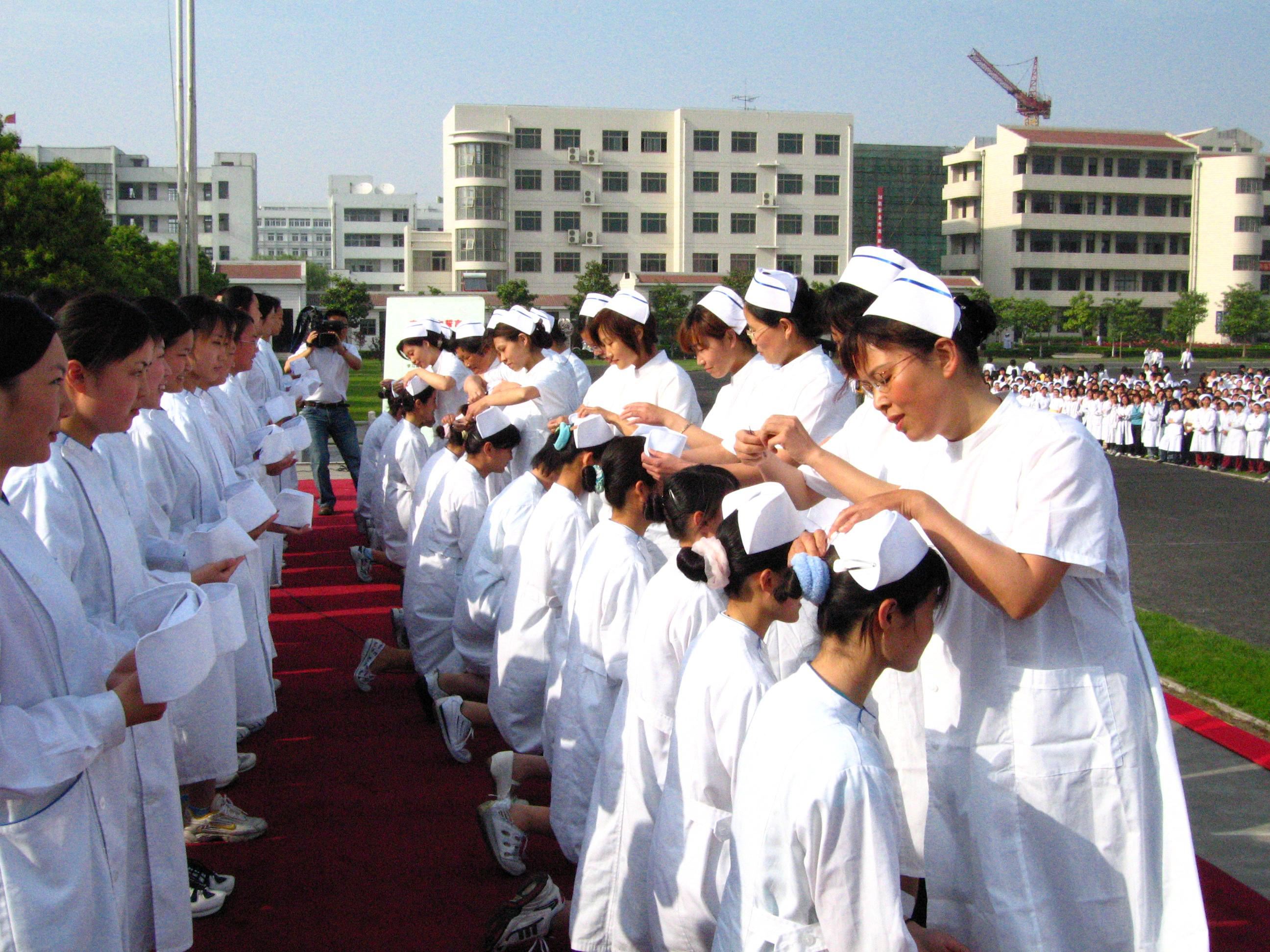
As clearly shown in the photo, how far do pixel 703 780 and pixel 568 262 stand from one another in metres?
64.8

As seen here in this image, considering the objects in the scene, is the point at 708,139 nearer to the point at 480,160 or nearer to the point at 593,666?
the point at 480,160

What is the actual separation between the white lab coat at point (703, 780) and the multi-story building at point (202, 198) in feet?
261

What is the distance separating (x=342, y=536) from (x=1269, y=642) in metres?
7.31

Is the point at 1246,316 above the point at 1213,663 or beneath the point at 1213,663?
above

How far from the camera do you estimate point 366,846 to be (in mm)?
4102

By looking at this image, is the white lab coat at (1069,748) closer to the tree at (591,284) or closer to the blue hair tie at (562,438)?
the blue hair tie at (562,438)

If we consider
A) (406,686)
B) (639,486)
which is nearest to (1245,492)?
(406,686)

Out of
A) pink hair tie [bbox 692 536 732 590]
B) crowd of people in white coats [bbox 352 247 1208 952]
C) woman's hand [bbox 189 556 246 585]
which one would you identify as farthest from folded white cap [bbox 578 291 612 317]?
pink hair tie [bbox 692 536 732 590]

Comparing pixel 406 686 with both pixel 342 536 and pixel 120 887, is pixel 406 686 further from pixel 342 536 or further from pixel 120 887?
pixel 342 536

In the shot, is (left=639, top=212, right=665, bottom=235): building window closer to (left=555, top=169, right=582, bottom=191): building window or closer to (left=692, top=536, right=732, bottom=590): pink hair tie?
(left=555, top=169, right=582, bottom=191): building window

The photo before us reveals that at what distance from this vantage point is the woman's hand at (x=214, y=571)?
3.23 meters

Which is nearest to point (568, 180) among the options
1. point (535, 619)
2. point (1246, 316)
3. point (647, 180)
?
point (647, 180)

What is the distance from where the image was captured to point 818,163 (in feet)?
215

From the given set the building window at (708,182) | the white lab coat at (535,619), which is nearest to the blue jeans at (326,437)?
the white lab coat at (535,619)
